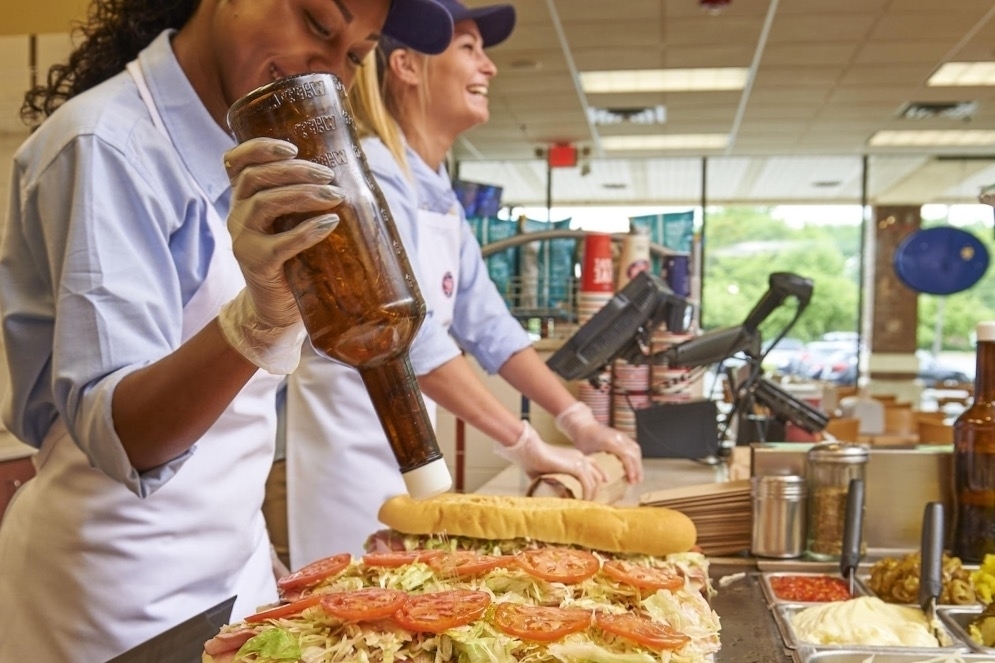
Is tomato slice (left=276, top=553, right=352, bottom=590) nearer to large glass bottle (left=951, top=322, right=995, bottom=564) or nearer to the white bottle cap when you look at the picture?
the white bottle cap

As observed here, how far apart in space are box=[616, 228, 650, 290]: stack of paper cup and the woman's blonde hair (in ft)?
4.53

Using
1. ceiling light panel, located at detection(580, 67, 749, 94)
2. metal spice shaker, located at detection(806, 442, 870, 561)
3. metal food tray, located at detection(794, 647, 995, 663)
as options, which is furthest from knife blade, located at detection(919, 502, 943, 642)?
ceiling light panel, located at detection(580, 67, 749, 94)

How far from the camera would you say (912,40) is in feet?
23.1

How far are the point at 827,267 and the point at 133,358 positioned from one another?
518 inches

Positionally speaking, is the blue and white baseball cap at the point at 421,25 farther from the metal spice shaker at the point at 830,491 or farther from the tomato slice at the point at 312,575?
the metal spice shaker at the point at 830,491

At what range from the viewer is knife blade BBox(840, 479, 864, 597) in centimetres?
166

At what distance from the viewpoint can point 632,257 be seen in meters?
3.61

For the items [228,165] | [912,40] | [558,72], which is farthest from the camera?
[558,72]

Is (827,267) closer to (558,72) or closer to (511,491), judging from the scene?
(558,72)

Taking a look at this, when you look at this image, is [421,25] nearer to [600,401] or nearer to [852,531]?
[852,531]

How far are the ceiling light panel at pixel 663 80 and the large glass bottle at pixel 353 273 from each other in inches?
294

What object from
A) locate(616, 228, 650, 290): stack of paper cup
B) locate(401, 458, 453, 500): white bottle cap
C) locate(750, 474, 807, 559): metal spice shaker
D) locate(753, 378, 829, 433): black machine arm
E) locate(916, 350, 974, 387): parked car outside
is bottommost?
locate(916, 350, 974, 387): parked car outside

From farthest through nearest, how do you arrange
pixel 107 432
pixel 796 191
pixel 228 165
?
pixel 796 191 < pixel 107 432 < pixel 228 165

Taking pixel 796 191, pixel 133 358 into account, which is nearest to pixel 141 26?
pixel 133 358
